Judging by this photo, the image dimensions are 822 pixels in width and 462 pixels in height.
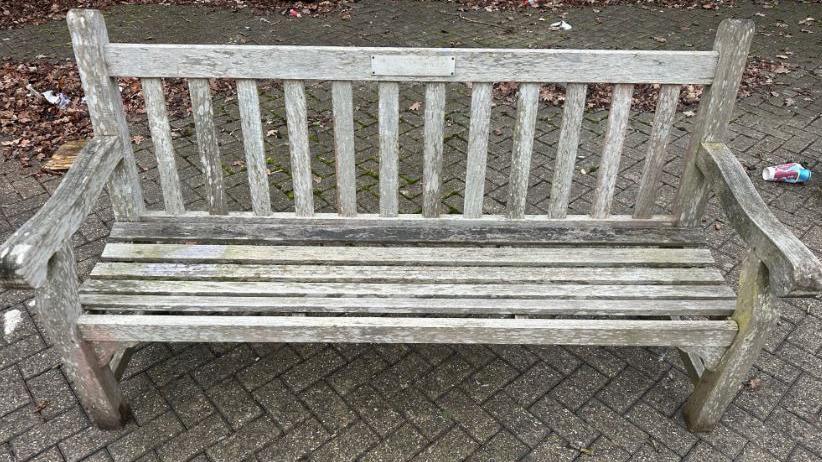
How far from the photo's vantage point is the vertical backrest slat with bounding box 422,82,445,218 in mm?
2539

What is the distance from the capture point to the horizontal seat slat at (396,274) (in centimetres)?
251

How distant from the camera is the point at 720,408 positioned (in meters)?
2.51

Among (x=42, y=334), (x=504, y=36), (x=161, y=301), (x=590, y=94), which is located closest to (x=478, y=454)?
(x=161, y=301)

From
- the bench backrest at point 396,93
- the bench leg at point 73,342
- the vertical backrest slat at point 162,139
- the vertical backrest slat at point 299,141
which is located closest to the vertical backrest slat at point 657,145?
the bench backrest at point 396,93

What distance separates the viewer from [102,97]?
2.48 m

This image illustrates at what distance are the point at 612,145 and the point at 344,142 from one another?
43.3 inches

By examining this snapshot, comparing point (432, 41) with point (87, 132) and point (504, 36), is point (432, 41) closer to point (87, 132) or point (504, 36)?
point (504, 36)

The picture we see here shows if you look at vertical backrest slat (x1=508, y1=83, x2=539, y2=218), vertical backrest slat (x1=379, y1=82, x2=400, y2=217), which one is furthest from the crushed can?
vertical backrest slat (x1=379, y1=82, x2=400, y2=217)

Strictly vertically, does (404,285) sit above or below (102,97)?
below

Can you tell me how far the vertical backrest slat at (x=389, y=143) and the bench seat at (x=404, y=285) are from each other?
13 cm

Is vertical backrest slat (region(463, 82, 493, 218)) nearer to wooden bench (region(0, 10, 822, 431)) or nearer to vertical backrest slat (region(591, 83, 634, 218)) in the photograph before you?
wooden bench (region(0, 10, 822, 431))

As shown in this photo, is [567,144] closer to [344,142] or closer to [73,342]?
[344,142]

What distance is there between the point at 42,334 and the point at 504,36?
541 centimetres

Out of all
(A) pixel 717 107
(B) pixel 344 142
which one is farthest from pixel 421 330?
(A) pixel 717 107
